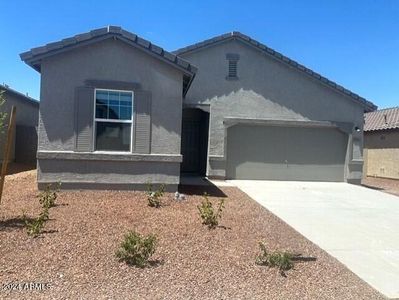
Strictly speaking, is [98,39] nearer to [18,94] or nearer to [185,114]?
[185,114]

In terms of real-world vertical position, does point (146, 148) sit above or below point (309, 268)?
above

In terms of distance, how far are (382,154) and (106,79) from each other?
18321mm

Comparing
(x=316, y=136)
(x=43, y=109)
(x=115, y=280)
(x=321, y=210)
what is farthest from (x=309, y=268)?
(x=316, y=136)

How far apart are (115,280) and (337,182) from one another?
1349 centimetres

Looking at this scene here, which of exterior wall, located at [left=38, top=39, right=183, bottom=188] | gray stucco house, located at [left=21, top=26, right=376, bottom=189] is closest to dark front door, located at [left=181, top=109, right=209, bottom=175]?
gray stucco house, located at [left=21, top=26, right=376, bottom=189]

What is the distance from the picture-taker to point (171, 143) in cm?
1110

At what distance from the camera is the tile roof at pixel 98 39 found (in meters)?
10.3

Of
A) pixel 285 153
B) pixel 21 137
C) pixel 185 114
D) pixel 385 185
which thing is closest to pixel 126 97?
pixel 185 114

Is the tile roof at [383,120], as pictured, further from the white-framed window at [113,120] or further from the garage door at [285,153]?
the white-framed window at [113,120]

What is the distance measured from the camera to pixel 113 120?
35.2 ft

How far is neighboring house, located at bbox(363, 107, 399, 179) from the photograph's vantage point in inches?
896

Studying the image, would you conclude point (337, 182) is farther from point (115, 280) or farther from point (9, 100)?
point (9, 100)

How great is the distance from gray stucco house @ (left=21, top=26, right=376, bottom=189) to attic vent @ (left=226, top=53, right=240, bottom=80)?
4cm

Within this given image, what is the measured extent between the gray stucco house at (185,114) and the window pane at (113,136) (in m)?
0.03
